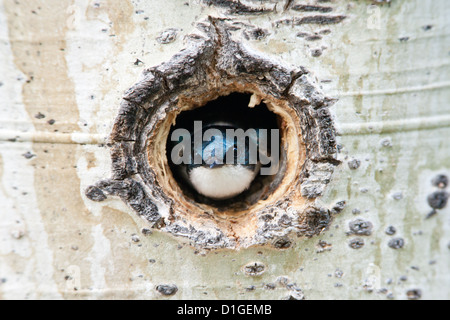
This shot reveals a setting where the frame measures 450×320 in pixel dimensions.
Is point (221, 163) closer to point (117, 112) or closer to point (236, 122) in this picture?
point (236, 122)

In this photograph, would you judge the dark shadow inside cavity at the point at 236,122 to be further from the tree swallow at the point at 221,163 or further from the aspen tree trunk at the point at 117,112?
the aspen tree trunk at the point at 117,112

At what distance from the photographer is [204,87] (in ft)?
3.52

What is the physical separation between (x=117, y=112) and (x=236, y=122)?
103cm

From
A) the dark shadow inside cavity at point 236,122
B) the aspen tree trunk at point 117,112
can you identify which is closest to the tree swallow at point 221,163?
the dark shadow inside cavity at point 236,122

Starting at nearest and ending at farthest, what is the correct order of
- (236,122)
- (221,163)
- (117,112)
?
(117,112) < (221,163) < (236,122)

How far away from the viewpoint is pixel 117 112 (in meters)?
0.96

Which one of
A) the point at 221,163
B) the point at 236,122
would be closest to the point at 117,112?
the point at 221,163

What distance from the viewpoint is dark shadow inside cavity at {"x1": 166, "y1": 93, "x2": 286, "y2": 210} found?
5.11 ft

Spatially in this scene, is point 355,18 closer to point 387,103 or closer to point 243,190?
point 387,103

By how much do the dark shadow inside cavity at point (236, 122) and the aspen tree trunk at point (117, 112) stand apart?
17.6 inches

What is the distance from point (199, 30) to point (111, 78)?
29 centimetres

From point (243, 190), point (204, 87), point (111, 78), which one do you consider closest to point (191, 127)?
point (243, 190)

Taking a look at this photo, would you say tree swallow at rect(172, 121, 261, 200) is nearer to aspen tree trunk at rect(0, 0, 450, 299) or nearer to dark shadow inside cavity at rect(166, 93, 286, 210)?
dark shadow inside cavity at rect(166, 93, 286, 210)

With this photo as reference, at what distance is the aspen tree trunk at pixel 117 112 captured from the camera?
3.06ft
